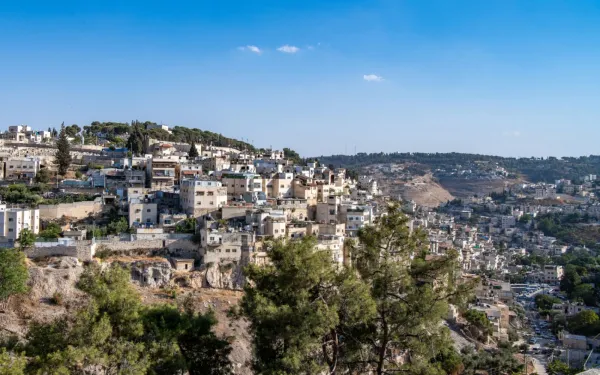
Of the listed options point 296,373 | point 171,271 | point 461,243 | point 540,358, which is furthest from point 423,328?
point 461,243

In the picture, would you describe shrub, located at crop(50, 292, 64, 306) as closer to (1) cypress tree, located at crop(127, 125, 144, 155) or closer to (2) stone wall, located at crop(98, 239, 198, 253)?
(2) stone wall, located at crop(98, 239, 198, 253)

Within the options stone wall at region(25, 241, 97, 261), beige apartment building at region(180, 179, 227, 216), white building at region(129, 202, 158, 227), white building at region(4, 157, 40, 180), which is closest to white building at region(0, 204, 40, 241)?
stone wall at region(25, 241, 97, 261)

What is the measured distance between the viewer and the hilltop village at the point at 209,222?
25.7 metres

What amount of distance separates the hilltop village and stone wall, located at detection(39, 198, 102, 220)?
0.05 meters

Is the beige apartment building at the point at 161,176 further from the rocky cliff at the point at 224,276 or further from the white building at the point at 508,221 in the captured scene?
the white building at the point at 508,221

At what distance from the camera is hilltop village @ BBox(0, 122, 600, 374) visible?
84.2ft

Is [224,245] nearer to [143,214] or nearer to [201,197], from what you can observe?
[201,197]

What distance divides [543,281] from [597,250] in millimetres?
17055

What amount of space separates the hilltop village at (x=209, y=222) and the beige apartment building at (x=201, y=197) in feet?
0.19

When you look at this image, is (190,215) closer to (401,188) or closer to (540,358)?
(540,358)

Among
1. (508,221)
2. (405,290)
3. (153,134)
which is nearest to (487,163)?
(508,221)

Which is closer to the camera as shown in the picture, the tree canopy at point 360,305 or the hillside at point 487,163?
the tree canopy at point 360,305

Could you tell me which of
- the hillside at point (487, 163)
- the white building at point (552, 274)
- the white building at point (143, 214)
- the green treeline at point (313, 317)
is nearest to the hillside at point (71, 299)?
the white building at point (143, 214)

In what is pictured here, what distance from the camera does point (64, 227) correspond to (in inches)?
1072
